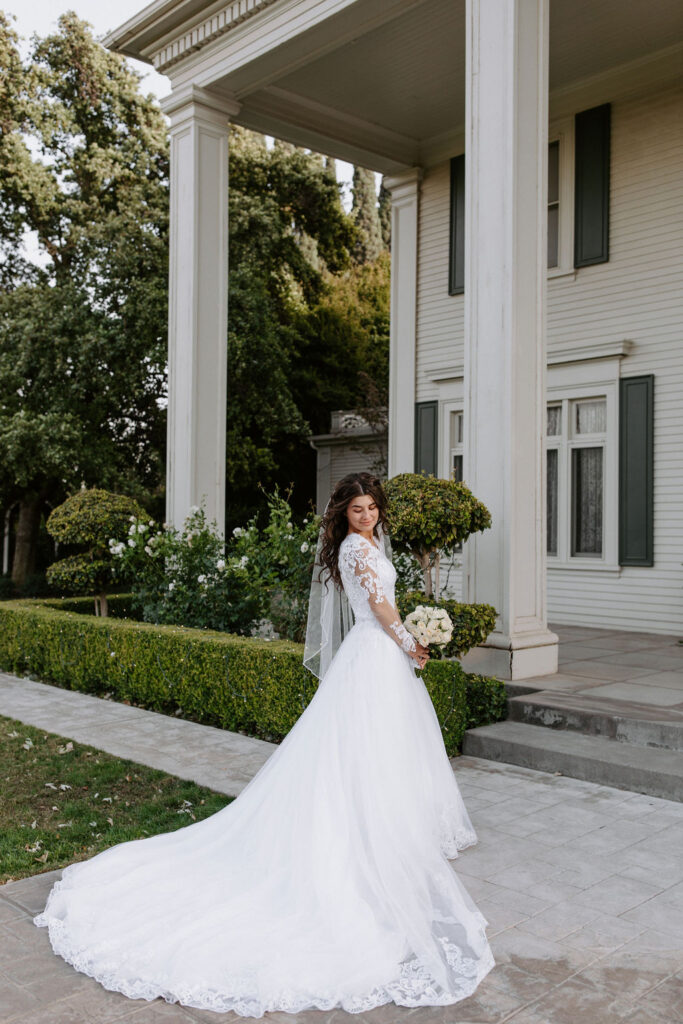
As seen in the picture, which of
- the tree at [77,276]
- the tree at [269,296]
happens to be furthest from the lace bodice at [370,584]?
the tree at [269,296]

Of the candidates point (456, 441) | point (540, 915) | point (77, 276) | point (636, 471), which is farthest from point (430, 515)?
point (77, 276)

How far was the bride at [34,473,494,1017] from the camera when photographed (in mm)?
2994

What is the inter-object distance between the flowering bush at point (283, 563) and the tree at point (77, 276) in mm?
9143

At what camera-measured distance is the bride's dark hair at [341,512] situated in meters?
4.15

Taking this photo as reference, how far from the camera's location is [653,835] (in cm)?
456

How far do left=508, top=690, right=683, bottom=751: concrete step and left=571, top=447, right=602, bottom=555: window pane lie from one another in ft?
15.0

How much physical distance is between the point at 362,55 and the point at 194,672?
7.37 meters

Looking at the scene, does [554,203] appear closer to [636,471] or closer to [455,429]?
[455,429]

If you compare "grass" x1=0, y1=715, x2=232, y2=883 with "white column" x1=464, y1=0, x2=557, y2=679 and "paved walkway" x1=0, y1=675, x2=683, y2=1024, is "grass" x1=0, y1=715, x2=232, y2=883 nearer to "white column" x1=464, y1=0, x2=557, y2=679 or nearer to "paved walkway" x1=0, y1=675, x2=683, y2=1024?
"paved walkway" x1=0, y1=675, x2=683, y2=1024

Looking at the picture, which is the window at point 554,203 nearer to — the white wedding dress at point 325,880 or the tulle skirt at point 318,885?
the white wedding dress at point 325,880

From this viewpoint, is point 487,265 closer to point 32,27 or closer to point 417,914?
point 417,914

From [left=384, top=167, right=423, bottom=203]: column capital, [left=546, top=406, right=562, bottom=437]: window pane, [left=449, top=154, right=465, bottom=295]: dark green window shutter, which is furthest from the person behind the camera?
[left=384, top=167, right=423, bottom=203]: column capital

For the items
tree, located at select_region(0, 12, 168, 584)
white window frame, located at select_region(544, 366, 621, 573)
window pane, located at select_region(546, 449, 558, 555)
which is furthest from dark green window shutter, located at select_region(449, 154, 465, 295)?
tree, located at select_region(0, 12, 168, 584)

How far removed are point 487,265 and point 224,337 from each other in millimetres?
4545
